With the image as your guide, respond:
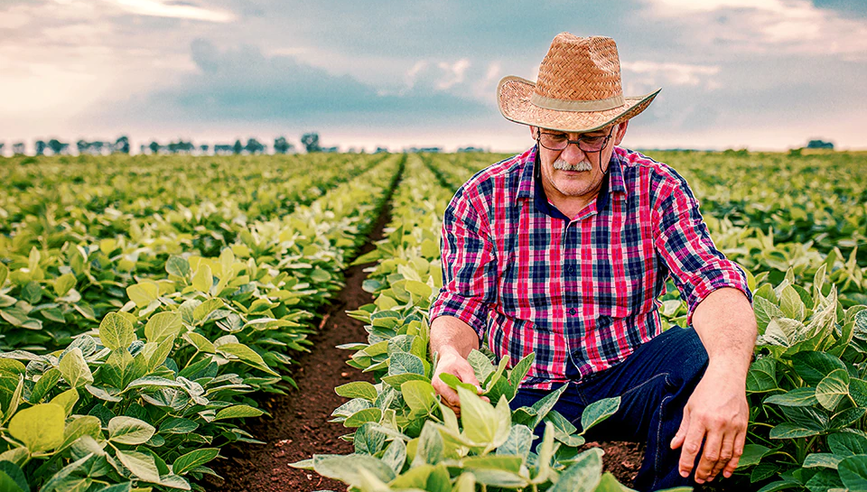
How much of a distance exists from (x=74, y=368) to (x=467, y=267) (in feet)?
4.56

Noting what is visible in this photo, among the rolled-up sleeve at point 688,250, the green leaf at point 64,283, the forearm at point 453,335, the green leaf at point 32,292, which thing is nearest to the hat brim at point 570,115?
the rolled-up sleeve at point 688,250

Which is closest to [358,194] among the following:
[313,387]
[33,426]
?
[313,387]

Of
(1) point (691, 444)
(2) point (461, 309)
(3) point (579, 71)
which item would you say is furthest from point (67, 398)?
(3) point (579, 71)

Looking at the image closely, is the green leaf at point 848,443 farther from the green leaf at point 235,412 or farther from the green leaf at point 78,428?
the green leaf at point 78,428

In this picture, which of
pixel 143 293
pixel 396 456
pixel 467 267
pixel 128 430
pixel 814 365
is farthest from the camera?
pixel 143 293

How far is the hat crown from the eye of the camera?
223 cm

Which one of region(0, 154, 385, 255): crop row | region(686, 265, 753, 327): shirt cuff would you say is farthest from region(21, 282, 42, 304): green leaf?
region(686, 265, 753, 327): shirt cuff

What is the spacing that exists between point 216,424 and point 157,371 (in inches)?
29.5

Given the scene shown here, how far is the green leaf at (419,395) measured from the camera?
1.48 m

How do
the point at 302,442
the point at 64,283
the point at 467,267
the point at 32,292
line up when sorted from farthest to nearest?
the point at 64,283, the point at 32,292, the point at 302,442, the point at 467,267

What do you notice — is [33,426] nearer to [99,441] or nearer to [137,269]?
[99,441]

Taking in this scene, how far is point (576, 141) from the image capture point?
7.20ft

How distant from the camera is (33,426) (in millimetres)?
1449

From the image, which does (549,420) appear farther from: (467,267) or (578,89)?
(578,89)
